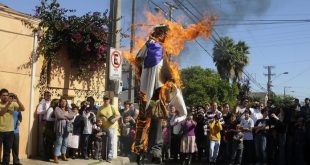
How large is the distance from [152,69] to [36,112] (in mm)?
6834

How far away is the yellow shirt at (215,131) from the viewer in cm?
1409

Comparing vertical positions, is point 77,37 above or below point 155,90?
above

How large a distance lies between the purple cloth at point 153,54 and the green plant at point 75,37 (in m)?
6.90

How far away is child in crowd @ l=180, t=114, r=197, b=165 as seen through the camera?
1396cm

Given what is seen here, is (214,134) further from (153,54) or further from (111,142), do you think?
(153,54)

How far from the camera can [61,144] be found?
1189cm

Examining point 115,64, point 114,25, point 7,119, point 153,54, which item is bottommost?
point 7,119

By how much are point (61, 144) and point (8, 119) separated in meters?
2.01

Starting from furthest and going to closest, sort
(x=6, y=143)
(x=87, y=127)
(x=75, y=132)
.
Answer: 1. (x=87, y=127)
2. (x=75, y=132)
3. (x=6, y=143)

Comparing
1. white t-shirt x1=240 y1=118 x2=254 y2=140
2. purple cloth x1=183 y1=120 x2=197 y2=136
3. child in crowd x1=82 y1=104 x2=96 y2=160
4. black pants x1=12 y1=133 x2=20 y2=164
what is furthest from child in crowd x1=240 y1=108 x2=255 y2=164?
black pants x1=12 y1=133 x2=20 y2=164

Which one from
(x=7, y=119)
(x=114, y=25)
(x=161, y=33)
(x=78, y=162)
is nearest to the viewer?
(x=161, y=33)

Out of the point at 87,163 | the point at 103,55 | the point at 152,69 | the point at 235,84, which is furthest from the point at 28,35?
the point at 235,84

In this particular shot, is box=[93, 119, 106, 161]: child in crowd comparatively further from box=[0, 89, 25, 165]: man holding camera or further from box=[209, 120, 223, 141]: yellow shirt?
box=[209, 120, 223, 141]: yellow shirt

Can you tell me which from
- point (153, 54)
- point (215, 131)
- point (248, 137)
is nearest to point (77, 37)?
point (215, 131)
